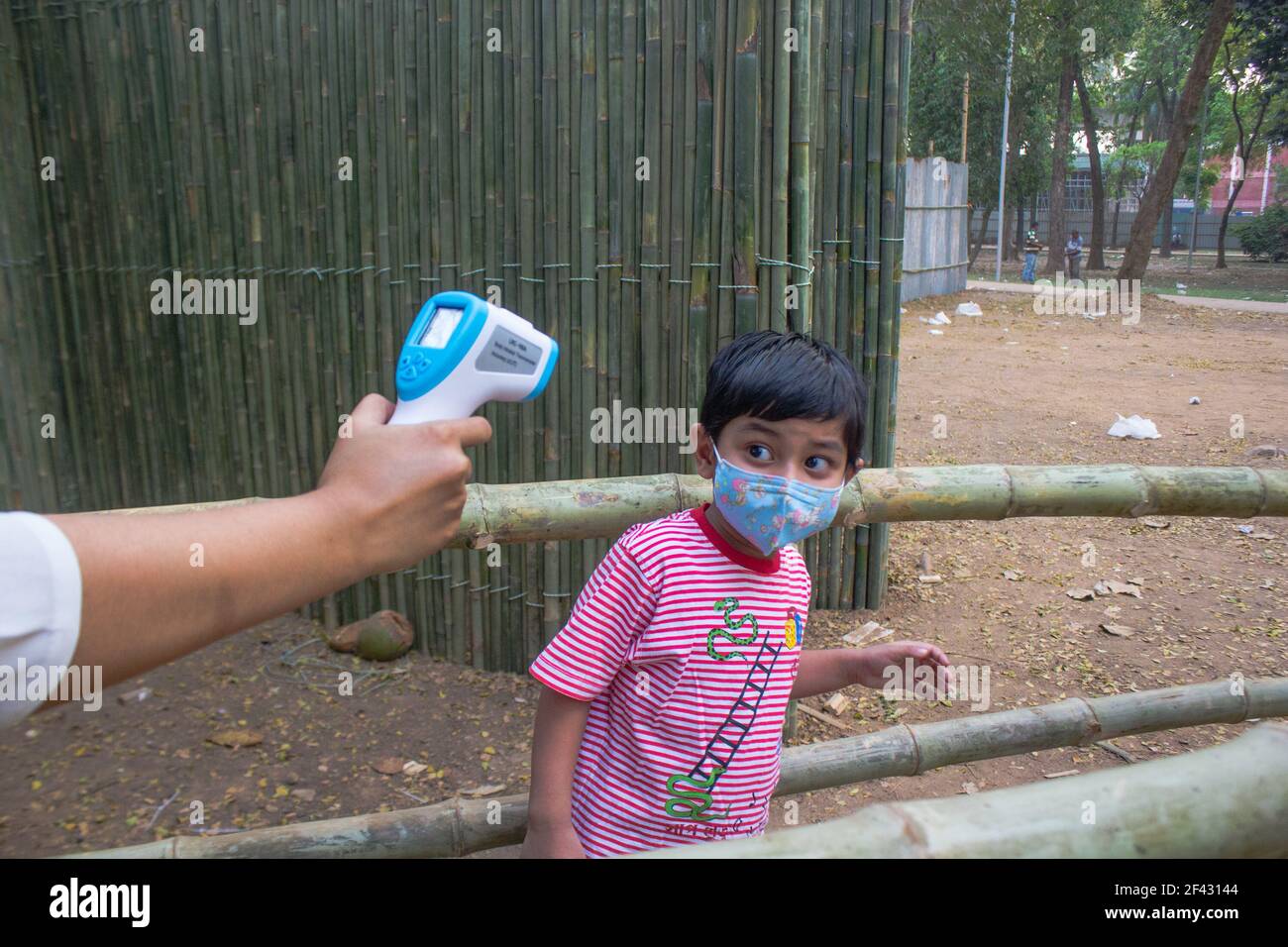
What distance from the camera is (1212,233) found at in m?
34.3

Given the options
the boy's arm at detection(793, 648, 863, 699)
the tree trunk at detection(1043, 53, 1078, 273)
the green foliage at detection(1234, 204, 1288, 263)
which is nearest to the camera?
the boy's arm at detection(793, 648, 863, 699)

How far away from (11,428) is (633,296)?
321 centimetres

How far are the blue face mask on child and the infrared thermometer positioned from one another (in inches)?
19.9

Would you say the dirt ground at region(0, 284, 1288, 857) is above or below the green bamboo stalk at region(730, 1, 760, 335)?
below

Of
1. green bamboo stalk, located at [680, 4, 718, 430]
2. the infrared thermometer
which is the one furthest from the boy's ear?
green bamboo stalk, located at [680, 4, 718, 430]

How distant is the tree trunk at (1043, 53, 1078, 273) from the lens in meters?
19.6

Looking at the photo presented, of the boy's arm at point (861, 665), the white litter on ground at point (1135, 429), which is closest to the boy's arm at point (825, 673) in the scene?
the boy's arm at point (861, 665)

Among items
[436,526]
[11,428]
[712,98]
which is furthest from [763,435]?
[11,428]

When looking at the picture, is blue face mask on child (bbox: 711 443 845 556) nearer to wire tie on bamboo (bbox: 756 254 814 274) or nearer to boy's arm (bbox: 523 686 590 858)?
boy's arm (bbox: 523 686 590 858)

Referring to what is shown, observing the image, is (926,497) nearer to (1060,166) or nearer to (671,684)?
(671,684)

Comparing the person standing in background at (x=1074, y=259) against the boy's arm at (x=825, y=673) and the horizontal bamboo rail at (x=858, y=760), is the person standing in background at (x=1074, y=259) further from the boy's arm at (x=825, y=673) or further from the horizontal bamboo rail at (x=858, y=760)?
the boy's arm at (x=825, y=673)

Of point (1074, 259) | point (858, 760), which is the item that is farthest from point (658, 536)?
point (1074, 259)

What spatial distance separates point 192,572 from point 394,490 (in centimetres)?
20

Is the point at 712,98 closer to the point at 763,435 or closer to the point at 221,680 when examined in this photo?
the point at 763,435
